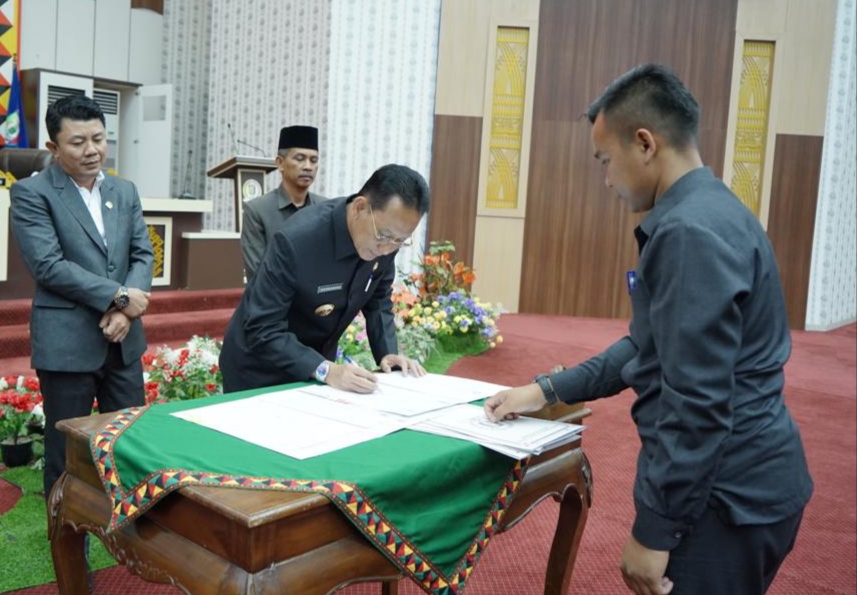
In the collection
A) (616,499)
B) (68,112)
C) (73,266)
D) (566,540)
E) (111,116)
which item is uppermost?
(111,116)

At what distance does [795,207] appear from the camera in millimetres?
8430

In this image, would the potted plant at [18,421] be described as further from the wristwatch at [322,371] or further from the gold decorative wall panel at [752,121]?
the gold decorative wall panel at [752,121]

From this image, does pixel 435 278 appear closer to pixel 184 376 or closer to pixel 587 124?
pixel 587 124

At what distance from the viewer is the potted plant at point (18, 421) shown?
326 centimetres

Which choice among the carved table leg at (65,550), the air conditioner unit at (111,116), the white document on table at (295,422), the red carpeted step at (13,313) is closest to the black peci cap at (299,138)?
the white document on table at (295,422)

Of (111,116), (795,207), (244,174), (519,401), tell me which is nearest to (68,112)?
(519,401)

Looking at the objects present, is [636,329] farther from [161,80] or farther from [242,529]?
[161,80]

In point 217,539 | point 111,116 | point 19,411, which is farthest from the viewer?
point 111,116

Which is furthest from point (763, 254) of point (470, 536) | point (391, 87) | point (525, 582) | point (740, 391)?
point (391, 87)

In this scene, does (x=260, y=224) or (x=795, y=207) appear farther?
(x=795, y=207)

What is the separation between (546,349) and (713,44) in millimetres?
→ 3936

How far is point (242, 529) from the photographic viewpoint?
1.13m

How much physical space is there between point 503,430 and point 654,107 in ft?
2.22

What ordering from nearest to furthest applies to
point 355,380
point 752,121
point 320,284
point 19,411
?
point 355,380 → point 320,284 → point 19,411 → point 752,121
